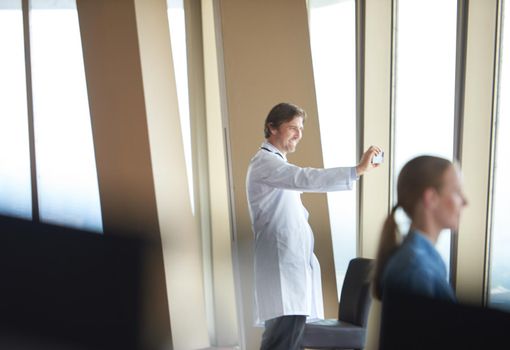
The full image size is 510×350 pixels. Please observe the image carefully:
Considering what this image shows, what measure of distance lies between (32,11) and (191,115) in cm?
174

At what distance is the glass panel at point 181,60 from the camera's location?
4.92m

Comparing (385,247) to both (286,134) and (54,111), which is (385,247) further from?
(54,111)

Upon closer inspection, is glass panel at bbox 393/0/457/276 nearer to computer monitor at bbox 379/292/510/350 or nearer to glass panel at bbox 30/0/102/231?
computer monitor at bbox 379/292/510/350

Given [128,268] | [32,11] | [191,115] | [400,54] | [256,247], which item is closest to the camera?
[128,268]

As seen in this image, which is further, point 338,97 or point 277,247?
point 338,97

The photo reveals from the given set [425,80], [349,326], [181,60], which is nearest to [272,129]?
[349,326]

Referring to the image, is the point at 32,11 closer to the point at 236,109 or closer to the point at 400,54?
the point at 236,109

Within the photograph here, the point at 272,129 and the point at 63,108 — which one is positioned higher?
the point at 63,108

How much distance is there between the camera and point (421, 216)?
138cm

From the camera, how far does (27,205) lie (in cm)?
553

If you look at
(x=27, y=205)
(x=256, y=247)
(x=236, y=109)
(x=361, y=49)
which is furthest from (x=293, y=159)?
(x=27, y=205)

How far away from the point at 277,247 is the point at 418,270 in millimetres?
1810

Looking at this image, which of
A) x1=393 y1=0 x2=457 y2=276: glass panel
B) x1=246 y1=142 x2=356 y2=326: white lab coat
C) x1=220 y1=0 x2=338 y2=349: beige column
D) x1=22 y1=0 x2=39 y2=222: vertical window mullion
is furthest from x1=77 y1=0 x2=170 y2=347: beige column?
x1=393 y1=0 x2=457 y2=276: glass panel

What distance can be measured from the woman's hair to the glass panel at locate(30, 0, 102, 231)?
4.04 m
